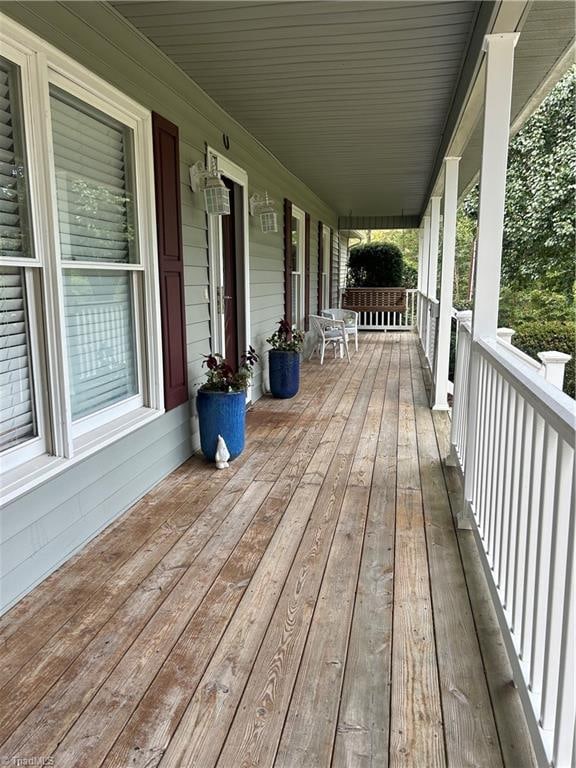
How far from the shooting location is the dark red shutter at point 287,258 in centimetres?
696

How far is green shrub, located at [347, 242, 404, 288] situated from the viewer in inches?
562

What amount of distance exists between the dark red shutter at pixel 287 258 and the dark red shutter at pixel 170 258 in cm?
345

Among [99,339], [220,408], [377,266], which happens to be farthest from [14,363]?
[377,266]

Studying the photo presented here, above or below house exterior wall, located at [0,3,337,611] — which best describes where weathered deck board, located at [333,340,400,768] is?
below

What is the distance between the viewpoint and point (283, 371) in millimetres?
5832

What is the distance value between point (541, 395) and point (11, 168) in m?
2.06

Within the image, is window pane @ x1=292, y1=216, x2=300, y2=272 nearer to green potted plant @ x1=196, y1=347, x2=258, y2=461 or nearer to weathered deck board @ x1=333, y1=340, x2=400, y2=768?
green potted plant @ x1=196, y1=347, x2=258, y2=461

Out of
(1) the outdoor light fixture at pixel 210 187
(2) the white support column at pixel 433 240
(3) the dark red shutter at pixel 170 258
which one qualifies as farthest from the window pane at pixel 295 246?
(3) the dark red shutter at pixel 170 258

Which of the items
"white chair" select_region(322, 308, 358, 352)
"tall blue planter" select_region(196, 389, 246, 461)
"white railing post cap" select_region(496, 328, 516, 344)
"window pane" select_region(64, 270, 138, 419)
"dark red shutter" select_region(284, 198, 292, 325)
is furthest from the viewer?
"white chair" select_region(322, 308, 358, 352)

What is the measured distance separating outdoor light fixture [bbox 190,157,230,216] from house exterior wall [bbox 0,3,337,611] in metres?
0.07

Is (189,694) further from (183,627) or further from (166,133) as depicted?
(166,133)

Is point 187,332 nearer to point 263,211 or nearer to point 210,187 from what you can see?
point 210,187

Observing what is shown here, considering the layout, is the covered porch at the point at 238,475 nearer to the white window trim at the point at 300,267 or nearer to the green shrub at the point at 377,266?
the white window trim at the point at 300,267

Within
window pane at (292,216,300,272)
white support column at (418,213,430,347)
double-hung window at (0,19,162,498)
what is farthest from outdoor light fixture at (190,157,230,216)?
white support column at (418,213,430,347)
